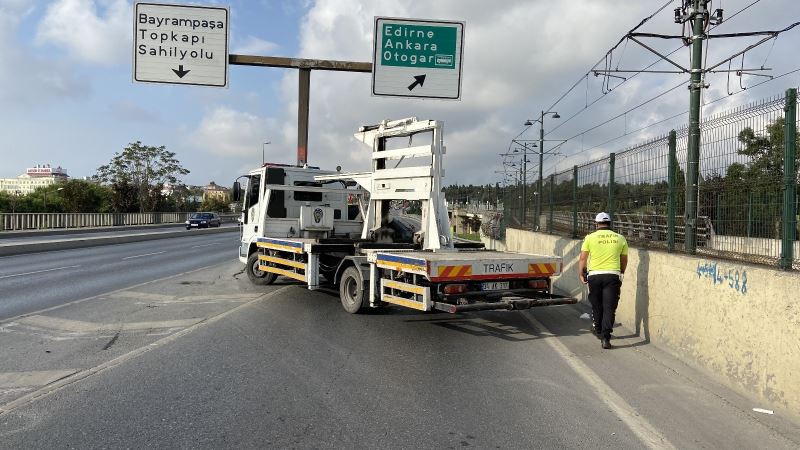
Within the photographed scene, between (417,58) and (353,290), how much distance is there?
6855 mm

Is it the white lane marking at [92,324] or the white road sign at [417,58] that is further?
the white road sign at [417,58]

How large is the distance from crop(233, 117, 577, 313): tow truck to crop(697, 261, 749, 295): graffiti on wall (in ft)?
7.13

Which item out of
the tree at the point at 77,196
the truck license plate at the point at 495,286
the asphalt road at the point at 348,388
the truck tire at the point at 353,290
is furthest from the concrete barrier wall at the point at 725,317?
the tree at the point at 77,196

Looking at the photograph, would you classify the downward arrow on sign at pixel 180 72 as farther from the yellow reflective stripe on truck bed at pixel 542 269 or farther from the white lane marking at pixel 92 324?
the yellow reflective stripe on truck bed at pixel 542 269

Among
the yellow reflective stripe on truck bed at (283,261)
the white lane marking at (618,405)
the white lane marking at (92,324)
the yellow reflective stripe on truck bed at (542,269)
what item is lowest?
the white lane marking at (92,324)

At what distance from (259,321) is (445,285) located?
2842 mm

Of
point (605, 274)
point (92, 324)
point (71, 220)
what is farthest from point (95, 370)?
point (71, 220)

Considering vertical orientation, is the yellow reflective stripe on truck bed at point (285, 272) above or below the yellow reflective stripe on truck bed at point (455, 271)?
below

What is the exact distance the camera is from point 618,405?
5133mm

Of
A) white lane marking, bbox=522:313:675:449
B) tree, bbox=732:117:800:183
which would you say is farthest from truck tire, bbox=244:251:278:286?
tree, bbox=732:117:800:183

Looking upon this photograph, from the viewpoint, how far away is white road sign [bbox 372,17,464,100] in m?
14.1

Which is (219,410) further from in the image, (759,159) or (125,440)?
(759,159)

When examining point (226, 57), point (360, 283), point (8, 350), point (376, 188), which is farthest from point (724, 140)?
point (226, 57)

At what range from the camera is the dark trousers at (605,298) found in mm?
7383
